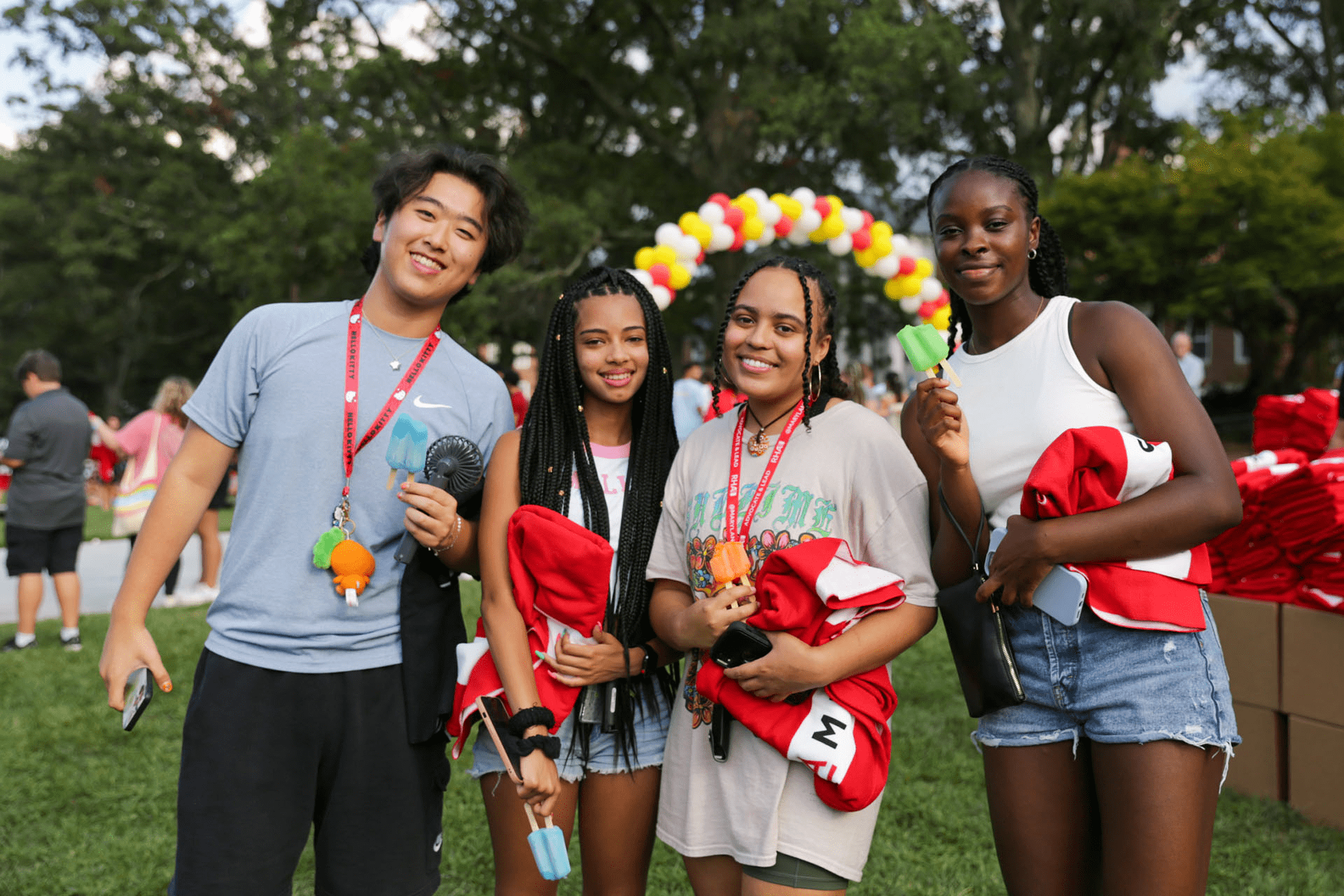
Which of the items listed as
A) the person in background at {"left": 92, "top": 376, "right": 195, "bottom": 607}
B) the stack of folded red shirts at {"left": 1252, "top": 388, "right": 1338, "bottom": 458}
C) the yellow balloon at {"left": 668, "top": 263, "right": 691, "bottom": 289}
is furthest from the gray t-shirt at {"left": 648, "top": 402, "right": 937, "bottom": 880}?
the yellow balloon at {"left": 668, "top": 263, "right": 691, "bottom": 289}

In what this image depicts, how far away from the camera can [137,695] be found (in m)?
2.13

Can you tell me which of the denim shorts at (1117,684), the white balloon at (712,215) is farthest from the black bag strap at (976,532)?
the white balloon at (712,215)

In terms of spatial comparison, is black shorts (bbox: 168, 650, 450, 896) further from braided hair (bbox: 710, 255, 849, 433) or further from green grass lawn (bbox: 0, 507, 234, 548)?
green grass lawn (bbox: 0, 507, 234, 548)

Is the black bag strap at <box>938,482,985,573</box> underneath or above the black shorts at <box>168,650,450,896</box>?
above

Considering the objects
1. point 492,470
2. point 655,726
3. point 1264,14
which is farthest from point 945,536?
point 1264,14

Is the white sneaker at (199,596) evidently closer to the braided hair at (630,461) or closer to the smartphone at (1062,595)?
the braided hair at (630,461)

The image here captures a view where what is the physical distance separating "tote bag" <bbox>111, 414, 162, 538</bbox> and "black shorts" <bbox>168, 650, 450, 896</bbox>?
20.8 feet

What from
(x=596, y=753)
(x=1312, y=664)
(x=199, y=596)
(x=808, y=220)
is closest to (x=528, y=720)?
(x=596, y=753)

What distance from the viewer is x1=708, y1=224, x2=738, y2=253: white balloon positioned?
969cm

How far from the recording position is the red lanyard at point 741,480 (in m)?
2.07

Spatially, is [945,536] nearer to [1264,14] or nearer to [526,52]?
[526,52]

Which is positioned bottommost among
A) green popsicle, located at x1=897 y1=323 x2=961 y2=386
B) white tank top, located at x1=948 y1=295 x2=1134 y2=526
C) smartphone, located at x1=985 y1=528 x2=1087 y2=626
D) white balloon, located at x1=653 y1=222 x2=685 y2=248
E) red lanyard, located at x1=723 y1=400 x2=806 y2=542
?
smartphone, located at x1=985 y1=528 x2=1087 y2=626

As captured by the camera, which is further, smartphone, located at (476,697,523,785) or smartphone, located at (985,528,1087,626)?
smartphone, located at (476,697,523,785)

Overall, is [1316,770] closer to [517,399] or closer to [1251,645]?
[1251,645]
